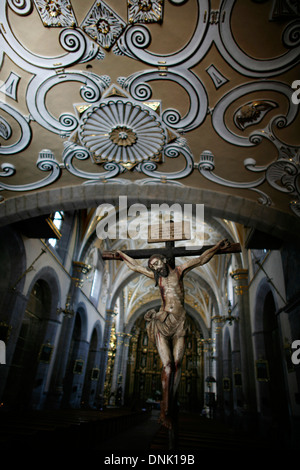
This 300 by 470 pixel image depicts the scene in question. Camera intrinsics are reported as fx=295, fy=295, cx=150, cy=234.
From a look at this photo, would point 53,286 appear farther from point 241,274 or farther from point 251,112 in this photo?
point 251,112

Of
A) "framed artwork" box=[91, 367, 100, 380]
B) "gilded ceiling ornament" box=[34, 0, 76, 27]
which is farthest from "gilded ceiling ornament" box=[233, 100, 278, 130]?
"framed artwork" box=[91, 367, 100, 380]

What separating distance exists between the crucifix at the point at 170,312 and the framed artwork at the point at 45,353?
660 cm

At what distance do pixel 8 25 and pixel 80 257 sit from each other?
27.2 ft

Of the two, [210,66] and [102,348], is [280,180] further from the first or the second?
[102,348]

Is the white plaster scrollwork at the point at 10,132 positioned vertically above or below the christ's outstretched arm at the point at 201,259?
above

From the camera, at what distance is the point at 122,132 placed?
222 inches

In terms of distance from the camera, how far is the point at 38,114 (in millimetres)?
5348

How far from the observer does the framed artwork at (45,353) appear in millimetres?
8906

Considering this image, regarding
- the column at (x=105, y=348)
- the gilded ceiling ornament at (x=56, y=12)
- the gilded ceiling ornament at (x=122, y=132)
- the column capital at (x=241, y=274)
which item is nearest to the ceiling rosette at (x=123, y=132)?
the gilded ceiling ornament at (x=122, y=132)

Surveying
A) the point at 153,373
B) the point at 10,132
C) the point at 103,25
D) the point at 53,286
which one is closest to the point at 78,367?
the point at 53,286

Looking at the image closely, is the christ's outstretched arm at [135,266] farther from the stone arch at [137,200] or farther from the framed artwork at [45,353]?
the framed artwork at [45,353]

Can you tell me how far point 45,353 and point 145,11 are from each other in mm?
8895

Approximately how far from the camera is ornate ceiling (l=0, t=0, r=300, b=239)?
3.92m
